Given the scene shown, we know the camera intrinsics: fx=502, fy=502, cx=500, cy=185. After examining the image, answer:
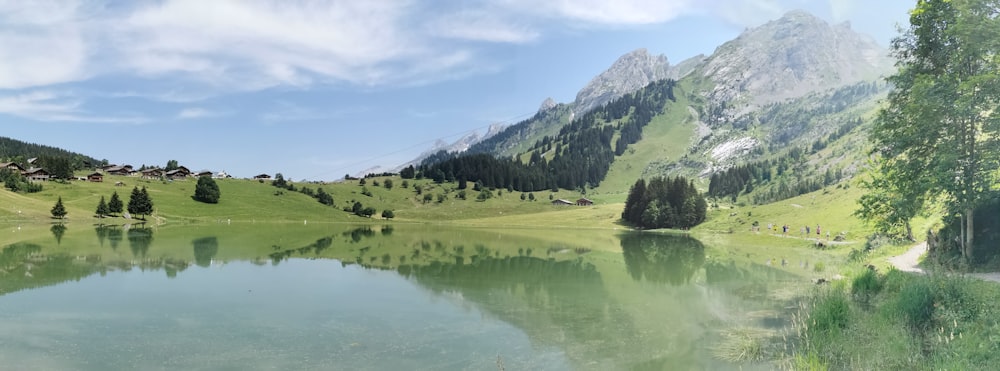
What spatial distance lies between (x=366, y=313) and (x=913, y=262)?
3235 centimetres

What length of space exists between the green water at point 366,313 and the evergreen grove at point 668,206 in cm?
7651

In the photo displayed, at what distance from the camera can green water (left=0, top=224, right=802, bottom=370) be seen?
16.8 meters

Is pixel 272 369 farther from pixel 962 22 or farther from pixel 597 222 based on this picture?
pixel 597 222

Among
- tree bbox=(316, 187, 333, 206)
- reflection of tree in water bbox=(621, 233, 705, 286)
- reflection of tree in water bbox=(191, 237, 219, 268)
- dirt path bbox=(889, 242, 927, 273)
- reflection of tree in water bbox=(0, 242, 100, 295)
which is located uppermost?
tree bbox=(316, 187, 333, 206)

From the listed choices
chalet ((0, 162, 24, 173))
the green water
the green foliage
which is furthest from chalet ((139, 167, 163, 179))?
the green water

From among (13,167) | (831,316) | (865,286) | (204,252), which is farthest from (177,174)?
(831,316)

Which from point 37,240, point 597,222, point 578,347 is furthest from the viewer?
point 597,222

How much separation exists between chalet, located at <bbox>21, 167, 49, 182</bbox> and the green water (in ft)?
383

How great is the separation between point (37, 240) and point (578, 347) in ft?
245

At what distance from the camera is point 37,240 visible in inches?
2462

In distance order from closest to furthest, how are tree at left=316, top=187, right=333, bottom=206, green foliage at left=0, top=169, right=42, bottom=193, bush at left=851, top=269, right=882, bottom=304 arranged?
bush at left=851, top=269, right=882, bottom=304, green foliage at left=0, top=169, right=42, bottom=193, tree at left=316, top=187, right=333, bottom=206

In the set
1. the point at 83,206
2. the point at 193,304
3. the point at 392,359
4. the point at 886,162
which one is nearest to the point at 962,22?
the point at 886,162

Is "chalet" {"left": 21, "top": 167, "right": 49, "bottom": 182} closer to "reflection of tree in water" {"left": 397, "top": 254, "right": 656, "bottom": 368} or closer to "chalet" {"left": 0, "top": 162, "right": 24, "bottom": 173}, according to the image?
"chalet" {"left": 0, "top": 162, "right": 24, "bottom": 173}

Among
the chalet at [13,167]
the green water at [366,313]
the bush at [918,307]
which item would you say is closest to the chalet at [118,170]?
the chalet at [13,167]
